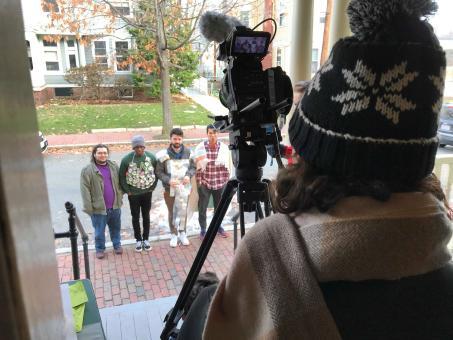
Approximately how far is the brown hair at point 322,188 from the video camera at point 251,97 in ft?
1.68

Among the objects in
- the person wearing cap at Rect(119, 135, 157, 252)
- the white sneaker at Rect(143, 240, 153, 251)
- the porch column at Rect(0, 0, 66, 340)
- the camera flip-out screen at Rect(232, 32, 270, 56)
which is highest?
the camera flip-out screen at Rect(232, 32, 270, 56)

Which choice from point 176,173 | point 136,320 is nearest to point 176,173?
point 176,173

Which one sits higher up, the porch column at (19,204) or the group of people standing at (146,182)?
the porch column at (19,204)

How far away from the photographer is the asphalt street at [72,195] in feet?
13.7

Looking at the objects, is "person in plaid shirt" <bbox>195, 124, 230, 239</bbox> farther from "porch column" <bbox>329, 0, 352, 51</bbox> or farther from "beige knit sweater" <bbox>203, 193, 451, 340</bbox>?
"beige knit sweater" <bbox>203, 193, 451, 340</bbox>

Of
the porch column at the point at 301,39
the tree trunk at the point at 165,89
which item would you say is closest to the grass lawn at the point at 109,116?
the tree trunk at the point at 165,89

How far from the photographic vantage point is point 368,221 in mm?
544

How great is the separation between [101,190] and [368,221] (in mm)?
3100

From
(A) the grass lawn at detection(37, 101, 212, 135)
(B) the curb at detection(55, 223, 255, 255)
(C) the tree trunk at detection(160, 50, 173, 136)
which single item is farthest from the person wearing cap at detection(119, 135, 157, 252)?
(A) the grass lawn at detection(37, 101, 212, 135)

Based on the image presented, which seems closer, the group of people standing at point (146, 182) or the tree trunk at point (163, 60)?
the group of people standing at point (146, 182)

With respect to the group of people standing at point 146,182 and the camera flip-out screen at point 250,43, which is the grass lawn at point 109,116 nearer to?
the group of people standing at point 146,182

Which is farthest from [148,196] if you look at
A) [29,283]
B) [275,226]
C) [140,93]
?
[140,93]

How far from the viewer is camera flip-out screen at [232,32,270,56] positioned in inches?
47.2

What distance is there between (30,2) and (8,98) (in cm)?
721
